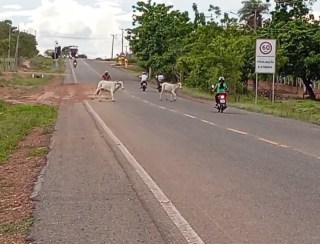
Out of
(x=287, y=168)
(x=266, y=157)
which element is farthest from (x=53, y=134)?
(x=287, y=168)

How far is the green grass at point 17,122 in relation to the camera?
16188 mm

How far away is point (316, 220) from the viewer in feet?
24.9

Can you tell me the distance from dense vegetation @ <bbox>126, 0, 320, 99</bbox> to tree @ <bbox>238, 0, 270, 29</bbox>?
52 cm

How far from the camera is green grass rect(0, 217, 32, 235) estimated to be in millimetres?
7117

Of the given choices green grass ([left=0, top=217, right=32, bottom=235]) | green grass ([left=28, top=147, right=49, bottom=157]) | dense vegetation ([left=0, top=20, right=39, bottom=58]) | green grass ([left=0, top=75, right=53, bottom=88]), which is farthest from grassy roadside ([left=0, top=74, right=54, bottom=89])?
green grass ([left=0, top=217, right=32, bottom=235])

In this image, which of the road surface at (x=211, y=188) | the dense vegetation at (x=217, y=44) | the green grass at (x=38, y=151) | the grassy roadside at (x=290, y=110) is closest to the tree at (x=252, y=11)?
the dense vegetation at (x=217, y=44)

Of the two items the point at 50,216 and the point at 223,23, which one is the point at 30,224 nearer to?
the point at 50,216

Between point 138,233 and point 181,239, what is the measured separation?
51 cm

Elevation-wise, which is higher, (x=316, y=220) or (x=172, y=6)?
(x=172, y=6)

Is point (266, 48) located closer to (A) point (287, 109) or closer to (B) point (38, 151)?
(A) point (287, 109)

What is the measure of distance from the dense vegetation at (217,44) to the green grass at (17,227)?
39.6 metres

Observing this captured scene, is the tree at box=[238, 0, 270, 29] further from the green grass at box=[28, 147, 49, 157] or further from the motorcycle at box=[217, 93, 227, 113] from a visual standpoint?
the green grass at box=[28, 147, 49, 157]

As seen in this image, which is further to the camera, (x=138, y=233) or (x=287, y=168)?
(x=287, y=168)

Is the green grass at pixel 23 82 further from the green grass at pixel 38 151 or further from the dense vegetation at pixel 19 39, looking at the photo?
the dense vegetation at pixel 19 39
